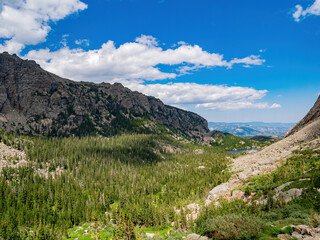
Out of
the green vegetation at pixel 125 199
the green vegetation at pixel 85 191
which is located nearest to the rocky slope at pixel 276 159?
the green vegetation at pixel 125 199

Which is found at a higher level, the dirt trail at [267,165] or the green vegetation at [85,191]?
the dirt trail at [267,165]

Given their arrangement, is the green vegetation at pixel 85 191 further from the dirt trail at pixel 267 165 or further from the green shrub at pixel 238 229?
the green shrub at pixel 238 229

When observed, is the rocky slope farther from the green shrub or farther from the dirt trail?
the green shrub

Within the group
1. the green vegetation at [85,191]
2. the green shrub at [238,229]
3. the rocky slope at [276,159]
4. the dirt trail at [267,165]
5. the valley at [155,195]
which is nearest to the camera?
the green shrub at [238,229]

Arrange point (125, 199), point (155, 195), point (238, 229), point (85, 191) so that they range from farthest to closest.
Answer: point (155, 195)
point (85, 191)
point (125, 199)
point (238, 229)

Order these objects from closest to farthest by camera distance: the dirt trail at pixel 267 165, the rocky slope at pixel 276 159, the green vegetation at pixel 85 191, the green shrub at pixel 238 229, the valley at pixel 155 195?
the green shrub at pixel 238 229 → the valley at pixel 155 195 → the rocky slope at pixel 276 159 → the dirt trail at pixel 267 165 → the green vegetation at pixel 85 191

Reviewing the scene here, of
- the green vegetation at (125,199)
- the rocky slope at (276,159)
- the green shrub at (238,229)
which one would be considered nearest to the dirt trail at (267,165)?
the rocky slope at (276,159)

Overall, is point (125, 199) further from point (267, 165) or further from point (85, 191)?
point (267, 165)

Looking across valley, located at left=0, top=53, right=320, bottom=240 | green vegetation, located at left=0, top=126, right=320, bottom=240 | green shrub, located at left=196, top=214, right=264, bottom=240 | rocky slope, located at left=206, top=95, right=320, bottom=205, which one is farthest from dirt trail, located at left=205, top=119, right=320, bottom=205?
green shrub, located at left=196, top=214, right=264, bottom=240

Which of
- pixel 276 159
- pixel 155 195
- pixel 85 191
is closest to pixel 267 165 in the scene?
pixel 276 159

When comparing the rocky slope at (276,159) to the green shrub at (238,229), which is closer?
the green shrub at (238,229)

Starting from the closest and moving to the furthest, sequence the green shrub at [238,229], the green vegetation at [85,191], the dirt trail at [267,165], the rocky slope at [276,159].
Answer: the green shrub at [238,229] → the rocky slope at [276,159] → the dirt trail at [267,165] → the green vegetation at [85,191]

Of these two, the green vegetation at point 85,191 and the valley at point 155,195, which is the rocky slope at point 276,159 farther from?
the green vegetation at point 85,191

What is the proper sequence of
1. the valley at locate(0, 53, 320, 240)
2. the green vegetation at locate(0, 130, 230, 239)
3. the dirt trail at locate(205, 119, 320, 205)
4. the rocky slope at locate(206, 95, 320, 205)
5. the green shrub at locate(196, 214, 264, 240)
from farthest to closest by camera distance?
the green vegetation at locate(0, 130, 230, 239)
the dirt trail at locate(205, 119, 320, 205)
the rocky slope at locate(206, 95, 320, 205)
the valley at locate(0, 53, 320, 240)
the green shrub at locate(196, 214, 264, 240)
